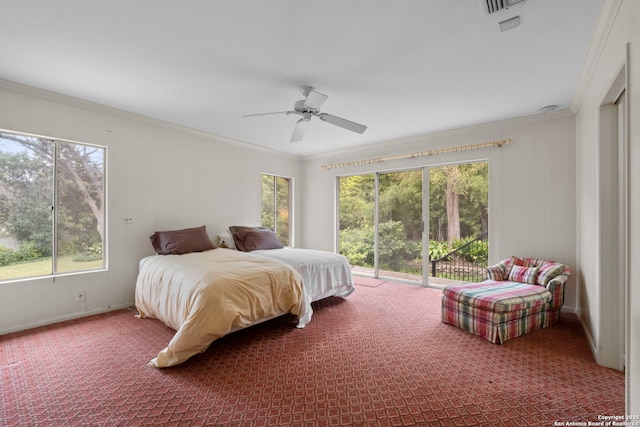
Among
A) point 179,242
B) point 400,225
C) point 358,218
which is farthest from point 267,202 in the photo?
point 400,225

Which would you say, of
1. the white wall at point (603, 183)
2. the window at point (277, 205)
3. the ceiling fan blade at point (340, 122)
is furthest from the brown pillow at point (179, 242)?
the white wall at point (603, 183)

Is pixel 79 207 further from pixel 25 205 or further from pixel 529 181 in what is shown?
pixel 529 181

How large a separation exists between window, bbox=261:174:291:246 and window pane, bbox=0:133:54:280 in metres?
2.95

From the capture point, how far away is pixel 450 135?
422cm

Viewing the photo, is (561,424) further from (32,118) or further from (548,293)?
(32,118)

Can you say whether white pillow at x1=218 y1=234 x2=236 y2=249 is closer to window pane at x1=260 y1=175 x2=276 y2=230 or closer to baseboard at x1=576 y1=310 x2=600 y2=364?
window pane at x1=260 y1=175 x2=276 y2=230

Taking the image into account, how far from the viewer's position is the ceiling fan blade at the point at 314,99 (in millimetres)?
2503

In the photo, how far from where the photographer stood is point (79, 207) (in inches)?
128

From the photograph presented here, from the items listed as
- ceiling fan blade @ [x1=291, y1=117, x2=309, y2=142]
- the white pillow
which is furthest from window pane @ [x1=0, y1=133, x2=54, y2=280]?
ceiling fan blade @ [x1=291, y1=117, x2=309, y2=142]

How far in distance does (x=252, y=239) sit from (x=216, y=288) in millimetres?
1946

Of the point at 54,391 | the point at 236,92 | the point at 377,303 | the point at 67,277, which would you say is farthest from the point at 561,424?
the point at 67,277

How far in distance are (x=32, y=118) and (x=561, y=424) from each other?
5.01 meters

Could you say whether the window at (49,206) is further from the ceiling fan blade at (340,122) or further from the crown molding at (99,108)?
the ceiling fan blade at (340,122)

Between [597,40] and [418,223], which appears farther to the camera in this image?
[418,223]
